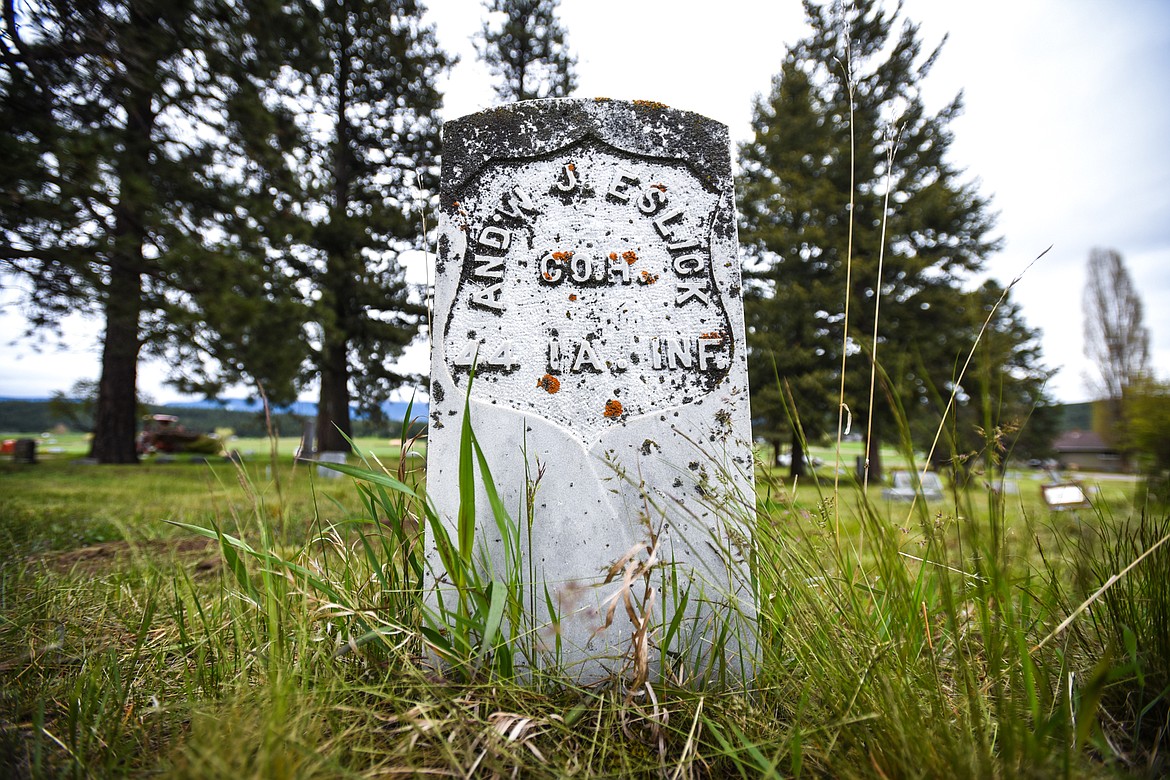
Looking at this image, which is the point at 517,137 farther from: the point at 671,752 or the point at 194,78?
the point at 194,78

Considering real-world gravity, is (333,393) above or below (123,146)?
below

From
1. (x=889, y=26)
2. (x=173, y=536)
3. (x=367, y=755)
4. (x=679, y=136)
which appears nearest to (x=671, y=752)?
(x=367, y=755)

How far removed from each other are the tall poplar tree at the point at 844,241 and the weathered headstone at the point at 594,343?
11277mm

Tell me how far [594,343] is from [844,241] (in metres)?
13.6

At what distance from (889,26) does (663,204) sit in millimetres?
12974

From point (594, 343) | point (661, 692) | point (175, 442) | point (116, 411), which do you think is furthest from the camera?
point (175, 442)

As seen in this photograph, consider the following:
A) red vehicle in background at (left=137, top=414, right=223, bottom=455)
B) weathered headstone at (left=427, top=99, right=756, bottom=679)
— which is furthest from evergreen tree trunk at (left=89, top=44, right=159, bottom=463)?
red vehicle in background at (left=137, top=414, right=223, bottom=455)

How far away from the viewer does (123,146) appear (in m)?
5.54

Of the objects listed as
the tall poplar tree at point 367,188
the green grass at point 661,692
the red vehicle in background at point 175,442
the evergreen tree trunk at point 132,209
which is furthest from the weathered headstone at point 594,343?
the red vehicle in background at point 175,442

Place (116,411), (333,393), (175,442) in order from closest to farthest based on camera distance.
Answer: (116,411) < (333,393) < (175,442)

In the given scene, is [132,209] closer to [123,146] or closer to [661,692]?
[123,146]

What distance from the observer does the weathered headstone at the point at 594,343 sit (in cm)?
158

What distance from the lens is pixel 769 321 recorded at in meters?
13.5

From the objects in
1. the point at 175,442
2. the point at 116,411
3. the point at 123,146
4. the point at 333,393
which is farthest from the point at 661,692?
the point at 175,442
